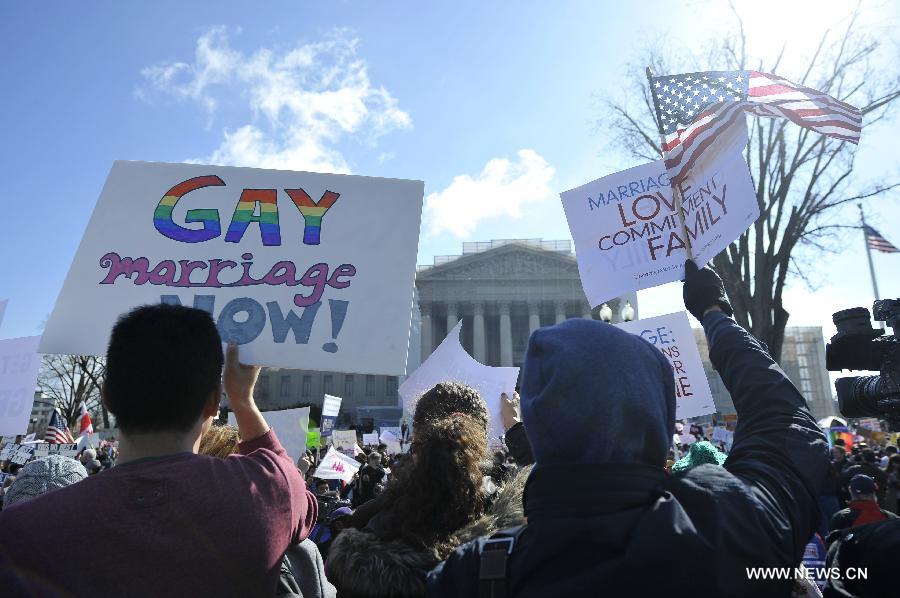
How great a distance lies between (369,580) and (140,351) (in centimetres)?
92

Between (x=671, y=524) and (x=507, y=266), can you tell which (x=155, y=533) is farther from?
(x=507, y=266)

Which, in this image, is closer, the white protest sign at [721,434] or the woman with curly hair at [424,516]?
the woman with curly hair at [424,516]

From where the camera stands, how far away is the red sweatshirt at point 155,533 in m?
1.32

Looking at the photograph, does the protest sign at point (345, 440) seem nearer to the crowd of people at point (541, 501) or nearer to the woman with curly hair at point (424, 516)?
the woman with curly hair at point (424, 516)

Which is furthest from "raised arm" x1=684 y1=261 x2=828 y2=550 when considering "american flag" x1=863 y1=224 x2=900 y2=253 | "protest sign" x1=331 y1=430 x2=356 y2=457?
"american flag" x1=863 y1=224 x2=900 y2=253

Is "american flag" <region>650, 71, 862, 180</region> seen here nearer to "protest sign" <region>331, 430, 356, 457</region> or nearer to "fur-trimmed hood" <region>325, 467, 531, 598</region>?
"fur-trimmed hood" <region>325, 467, 531, 598</region>

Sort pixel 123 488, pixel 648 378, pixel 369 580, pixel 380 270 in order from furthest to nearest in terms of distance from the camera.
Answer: pixel 380 270 → pixel 369 580 → pixel 123 488 → pixel 648 378

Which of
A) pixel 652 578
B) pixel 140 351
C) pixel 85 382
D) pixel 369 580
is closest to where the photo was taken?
pixel 652 578

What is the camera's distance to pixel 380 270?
2932 millimetres

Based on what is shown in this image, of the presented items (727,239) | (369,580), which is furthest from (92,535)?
(727,239)

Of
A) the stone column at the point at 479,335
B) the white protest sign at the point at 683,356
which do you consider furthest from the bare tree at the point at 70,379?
the white protest sign at the point at 683,356

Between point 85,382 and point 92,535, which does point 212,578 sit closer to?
point 92,535

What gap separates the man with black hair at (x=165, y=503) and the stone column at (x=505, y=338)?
5016 cm

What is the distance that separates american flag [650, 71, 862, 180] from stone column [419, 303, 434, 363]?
4883 centimetres
